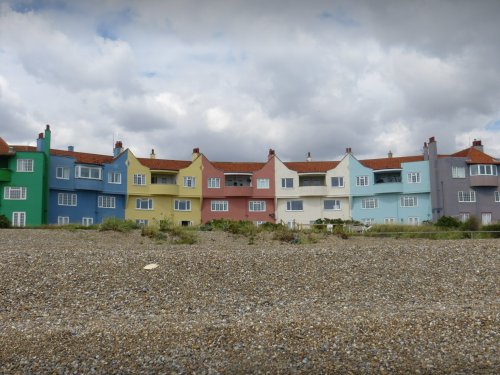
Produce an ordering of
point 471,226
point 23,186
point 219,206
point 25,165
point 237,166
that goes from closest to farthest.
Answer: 1. point 471,226
2. point 23,186
3. point 25,165
4. point 219,206
5. point 237,166

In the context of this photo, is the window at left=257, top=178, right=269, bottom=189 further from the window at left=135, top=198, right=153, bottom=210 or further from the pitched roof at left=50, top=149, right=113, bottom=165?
the pitched roof at left=50, top=149, right=113, bottom=165

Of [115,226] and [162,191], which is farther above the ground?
[162,191]

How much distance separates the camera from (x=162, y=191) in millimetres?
53250

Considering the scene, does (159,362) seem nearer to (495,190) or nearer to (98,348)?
(98,348)

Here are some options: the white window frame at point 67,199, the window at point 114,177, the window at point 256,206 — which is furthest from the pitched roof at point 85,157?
the window at point 256,206

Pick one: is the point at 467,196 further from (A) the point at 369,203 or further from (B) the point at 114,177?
(B) the point at 114,177

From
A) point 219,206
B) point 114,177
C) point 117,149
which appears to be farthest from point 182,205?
point 117,149

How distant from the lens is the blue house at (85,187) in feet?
159

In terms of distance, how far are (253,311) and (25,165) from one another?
129ft

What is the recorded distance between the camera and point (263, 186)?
55656 millimetres

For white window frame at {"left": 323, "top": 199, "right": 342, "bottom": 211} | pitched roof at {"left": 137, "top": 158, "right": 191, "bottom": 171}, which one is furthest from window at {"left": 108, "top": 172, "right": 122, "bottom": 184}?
white window frame at {"left": 323, "top": 199, "right": 342, "bottom": 211}

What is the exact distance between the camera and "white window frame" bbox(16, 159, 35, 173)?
4575 cm

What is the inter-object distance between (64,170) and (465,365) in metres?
45.7

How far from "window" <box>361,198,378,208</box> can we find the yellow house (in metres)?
18.6
